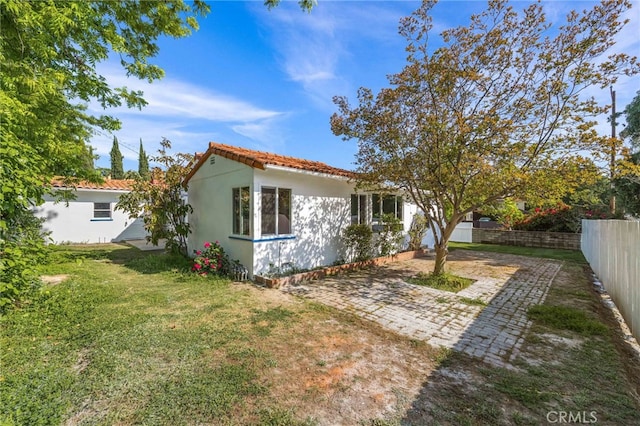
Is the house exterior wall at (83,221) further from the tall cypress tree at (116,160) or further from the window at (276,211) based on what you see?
the tall cypress tree at (116,160)

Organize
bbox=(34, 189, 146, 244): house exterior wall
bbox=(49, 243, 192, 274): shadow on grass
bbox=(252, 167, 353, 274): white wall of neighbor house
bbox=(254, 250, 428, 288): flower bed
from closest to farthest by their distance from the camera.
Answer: bbox=(254, 250, 428, 288): flower bed, bbox=(252, 167, 353, 274): white wall of neighbor house, bbox=(49, 243, 192, 274): shadow on grass, bbox=(34, 189, 146, 244): house exterior wall

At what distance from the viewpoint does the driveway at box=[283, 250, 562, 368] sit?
465cm

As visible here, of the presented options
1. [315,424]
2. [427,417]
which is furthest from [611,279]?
[315,424]

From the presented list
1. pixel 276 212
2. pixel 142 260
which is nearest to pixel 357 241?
pixel 276 212

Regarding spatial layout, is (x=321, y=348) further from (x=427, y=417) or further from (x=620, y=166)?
(x=620, y=166)

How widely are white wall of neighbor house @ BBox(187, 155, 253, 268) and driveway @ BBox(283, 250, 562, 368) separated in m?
2.48

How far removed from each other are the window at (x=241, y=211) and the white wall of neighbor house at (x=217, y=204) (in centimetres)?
16

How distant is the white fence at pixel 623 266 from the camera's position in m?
4.46

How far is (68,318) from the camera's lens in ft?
16.7

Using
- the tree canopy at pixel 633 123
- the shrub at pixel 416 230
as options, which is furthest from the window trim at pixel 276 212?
the tree canopy at pixel 633 123

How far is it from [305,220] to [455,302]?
507 centimetres

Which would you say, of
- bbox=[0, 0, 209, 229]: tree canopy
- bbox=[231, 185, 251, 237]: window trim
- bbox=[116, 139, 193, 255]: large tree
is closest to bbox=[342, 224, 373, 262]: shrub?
bbox=[231, 185, 251, 237]: window trim

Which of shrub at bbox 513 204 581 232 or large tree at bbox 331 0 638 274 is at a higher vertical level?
large tree at bbox 331 0 638 274

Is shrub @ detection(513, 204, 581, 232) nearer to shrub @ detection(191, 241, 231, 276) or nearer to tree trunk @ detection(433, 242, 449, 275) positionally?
tree trunk @ detection(433, 242, 449, 275)
